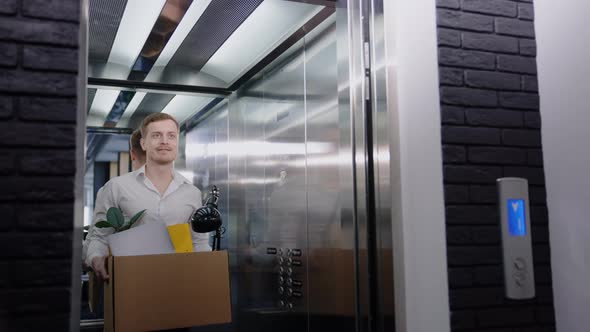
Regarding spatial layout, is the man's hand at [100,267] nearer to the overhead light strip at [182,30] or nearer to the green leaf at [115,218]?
the green leaf at [115,218]

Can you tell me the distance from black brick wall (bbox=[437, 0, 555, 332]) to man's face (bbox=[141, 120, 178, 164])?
1424mm

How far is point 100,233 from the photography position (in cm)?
228

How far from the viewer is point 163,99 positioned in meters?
4.79

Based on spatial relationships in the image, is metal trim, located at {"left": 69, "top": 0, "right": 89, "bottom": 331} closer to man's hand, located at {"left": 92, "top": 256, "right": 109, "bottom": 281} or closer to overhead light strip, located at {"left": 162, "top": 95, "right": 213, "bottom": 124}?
man's hand, located at {"left": 92, "top": 256, "right": 109, "bottom": 281}

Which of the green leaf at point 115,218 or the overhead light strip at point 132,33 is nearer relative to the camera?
Answer: the green leaf at point 115,218

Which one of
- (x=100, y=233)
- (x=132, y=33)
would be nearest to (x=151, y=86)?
(x=132, y=33)

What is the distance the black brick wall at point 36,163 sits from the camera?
152 cm

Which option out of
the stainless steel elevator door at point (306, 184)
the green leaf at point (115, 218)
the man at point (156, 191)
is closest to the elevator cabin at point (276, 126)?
the stainless steel elevator door at point (306, 184)

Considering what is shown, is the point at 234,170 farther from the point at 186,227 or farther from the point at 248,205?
the point at 186,227

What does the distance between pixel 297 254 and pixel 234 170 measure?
4.43 feet

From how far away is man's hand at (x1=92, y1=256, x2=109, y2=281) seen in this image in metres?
1.96

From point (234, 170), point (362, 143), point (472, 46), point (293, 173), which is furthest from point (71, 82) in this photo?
point (234, 170)

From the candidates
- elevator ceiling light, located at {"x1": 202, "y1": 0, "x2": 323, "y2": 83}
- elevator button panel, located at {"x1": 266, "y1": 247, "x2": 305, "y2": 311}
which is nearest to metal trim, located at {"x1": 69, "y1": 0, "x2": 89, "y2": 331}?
elevator ceiling light, located at {"x1": 202, "y1": 0, "x2": 323, "y2": 83}

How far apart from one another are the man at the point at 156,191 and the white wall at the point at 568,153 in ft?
4.71
